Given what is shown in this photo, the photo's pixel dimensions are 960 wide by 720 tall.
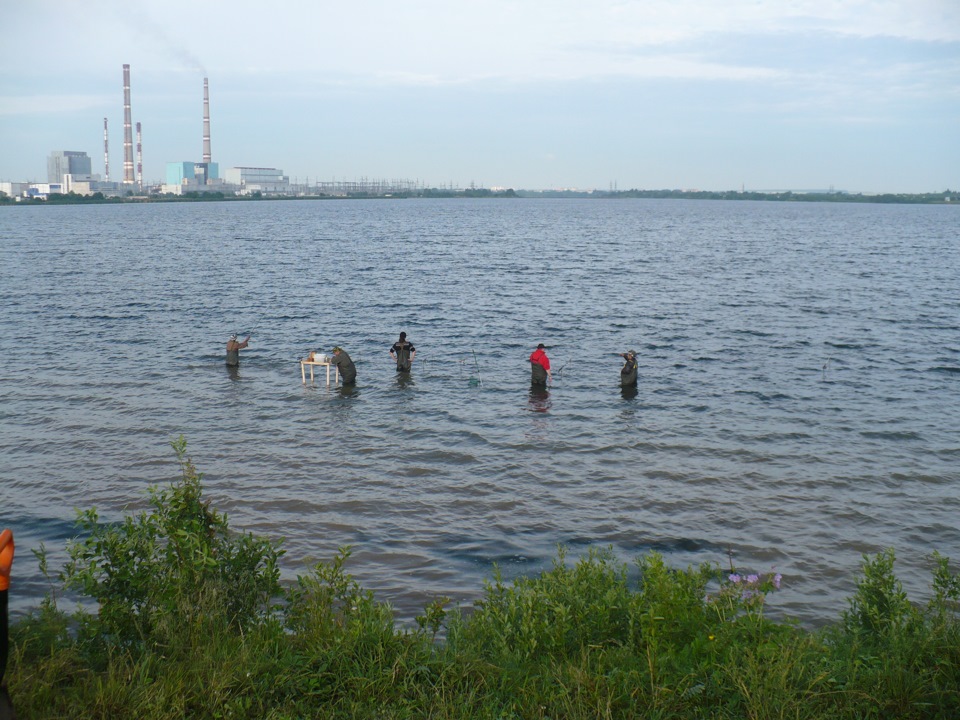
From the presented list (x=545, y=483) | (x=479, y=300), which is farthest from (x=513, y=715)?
(x=479, y=300)

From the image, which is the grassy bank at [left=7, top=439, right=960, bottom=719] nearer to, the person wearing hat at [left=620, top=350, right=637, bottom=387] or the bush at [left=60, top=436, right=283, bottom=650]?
the bush at [left=60, top=436, right=283, bottom=650]

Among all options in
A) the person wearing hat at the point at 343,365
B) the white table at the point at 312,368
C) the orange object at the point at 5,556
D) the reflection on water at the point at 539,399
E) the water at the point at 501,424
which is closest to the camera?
the orange object at the point at 5,556

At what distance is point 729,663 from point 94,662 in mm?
6197

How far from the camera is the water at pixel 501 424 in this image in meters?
16.1

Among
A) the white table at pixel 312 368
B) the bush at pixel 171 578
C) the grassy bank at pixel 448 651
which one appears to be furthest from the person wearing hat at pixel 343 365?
the bush at pixel 171 578

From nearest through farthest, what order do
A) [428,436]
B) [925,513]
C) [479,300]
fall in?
[925,513] < [428,436] < [479,300]

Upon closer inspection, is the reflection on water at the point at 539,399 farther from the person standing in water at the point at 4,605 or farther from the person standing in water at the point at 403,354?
the person standing in water at the point at 4,605

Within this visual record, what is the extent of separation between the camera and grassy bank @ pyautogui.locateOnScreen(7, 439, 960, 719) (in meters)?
7.40

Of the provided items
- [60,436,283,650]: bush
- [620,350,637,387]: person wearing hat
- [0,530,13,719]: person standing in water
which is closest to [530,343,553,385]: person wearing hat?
[620,350,637,387]: person wearing hat

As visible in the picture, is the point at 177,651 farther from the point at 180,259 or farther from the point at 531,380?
the point at 180,259

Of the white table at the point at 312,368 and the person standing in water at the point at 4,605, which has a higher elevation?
the person standing in water at the point at 4,605

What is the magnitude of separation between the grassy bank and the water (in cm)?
444

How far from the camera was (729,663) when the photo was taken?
7992mm

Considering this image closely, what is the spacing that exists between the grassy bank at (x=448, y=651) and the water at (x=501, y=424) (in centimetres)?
444
